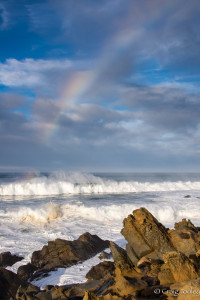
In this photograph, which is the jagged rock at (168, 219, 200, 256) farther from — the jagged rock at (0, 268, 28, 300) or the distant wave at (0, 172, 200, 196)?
the distant wave at (0, 172, 200, 196)

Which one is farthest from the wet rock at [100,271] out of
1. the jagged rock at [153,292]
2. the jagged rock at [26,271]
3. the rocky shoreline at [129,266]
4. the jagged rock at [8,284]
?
the jagged rock at [153,292]

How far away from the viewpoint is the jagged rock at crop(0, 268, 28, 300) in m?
6.95

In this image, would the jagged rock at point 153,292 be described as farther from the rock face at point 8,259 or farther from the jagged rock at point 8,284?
the rock face at point 8,259

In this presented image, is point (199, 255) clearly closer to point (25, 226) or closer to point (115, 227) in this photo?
point (115, 227)

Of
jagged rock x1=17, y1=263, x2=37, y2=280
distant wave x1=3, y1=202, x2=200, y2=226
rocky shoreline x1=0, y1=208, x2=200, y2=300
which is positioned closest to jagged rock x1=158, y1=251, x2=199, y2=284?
rocky shoreline x1=0, y1=208, x2=200, y2=300

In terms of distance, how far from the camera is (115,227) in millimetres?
17422

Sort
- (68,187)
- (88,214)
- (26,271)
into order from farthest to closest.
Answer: (68,187) < (88,214) < (26,271)

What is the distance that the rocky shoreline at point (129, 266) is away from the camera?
509 cm

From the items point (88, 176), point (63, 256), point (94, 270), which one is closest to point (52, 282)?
point (94, 270)

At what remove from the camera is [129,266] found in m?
6.64

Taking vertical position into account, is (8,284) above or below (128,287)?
below

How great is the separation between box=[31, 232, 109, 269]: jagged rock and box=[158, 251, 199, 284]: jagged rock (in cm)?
586

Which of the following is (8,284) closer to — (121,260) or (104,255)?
(121,260)

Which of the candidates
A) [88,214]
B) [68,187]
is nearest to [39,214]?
[88,214]
